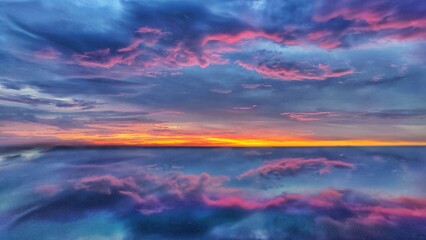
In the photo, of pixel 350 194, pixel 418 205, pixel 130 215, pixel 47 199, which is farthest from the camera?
pixel 350 194

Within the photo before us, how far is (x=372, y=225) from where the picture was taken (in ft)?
24.7

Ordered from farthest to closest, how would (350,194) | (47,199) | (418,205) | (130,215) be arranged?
(350,194), (47,199), (418,205), (130,215)

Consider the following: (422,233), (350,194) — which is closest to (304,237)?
(422,233)

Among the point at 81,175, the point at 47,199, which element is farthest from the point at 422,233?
the point at 81,175

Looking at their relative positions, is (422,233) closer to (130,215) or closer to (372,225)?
(372,225)

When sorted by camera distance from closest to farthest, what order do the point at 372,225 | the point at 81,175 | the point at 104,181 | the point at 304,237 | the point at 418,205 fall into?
the point at 304,237, the point at 372,225, the point at 418,205, the point at 104,181, the point at 81,175

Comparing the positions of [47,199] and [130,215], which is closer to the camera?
[130,215]

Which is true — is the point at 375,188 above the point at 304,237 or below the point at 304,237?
above

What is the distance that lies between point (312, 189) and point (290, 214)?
329 cm

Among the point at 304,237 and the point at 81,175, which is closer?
the point at 304,237

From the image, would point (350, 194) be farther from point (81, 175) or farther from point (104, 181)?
point (81, 175)

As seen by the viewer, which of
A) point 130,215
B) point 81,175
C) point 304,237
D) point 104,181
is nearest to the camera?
point 304,237

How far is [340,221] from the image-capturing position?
25.5 feet

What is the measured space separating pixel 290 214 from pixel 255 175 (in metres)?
6.05
